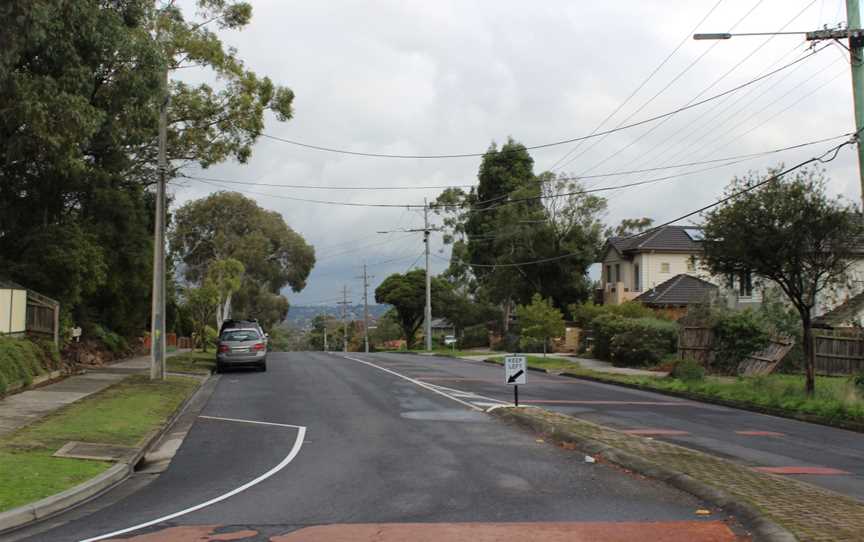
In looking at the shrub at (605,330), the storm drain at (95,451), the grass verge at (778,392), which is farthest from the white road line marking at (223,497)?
the shrub at (605,330)

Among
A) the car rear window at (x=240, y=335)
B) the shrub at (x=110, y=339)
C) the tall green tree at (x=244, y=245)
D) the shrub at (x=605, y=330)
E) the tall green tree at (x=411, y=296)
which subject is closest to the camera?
the car rear window at (x=240, y=335)

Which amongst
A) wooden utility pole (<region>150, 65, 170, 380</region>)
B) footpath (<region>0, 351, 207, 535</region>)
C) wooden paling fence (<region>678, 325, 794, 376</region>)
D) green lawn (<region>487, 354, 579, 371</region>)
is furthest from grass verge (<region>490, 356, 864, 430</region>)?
wooden utility pole (<region>150, 65, 170, 380</region>)

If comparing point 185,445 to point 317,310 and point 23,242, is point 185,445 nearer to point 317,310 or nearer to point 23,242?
point 23,242

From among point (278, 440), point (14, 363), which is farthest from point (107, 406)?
point (278, 440)

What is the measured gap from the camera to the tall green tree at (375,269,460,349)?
71125mm

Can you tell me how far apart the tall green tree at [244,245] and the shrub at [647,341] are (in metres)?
24.9

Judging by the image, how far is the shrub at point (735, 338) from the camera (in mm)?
30125

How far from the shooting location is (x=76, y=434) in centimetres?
1296

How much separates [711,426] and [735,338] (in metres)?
14.9

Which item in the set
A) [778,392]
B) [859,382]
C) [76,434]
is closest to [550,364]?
[778,392]

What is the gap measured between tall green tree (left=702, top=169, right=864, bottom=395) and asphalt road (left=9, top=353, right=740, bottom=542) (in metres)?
9.21

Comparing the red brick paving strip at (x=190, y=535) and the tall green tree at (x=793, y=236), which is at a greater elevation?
the tall green tree at (x=793, y=236)

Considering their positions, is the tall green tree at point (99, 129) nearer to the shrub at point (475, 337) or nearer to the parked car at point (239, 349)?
the parked car at point (239, 349)

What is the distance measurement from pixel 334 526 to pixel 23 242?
20.7 meters
